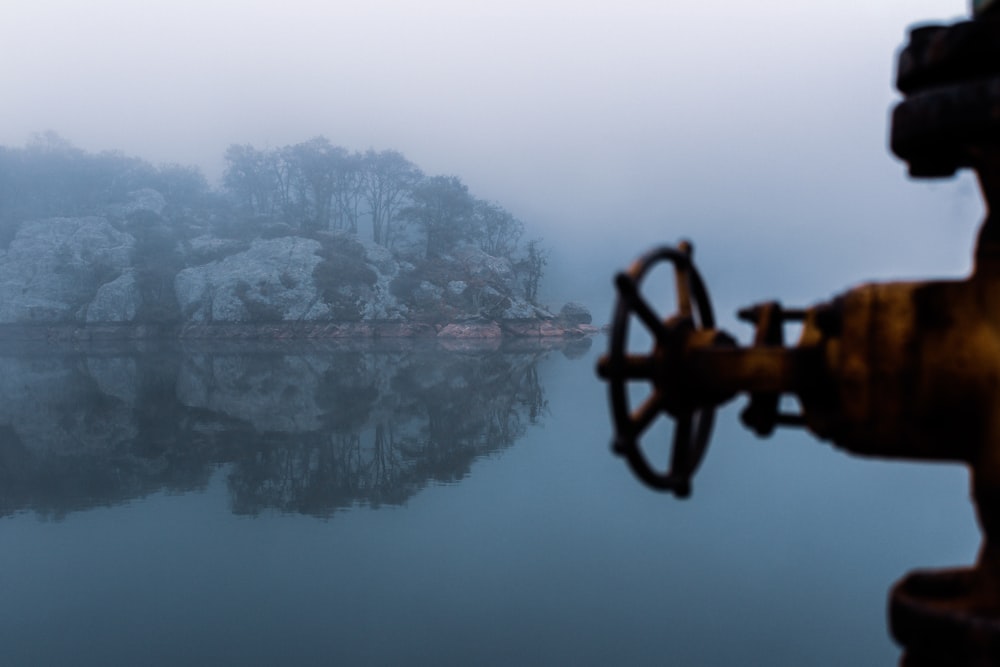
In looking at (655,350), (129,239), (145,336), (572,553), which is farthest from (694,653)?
(129,239)

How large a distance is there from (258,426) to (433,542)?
21.9 metres

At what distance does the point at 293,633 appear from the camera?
19.4 m

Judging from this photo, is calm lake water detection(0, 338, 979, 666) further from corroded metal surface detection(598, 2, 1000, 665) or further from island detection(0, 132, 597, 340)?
island detection(0, 132, 597, 340)

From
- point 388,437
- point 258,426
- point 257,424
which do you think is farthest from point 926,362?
point 257,424

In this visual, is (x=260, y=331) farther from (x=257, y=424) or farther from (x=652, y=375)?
(x=652, y=375)

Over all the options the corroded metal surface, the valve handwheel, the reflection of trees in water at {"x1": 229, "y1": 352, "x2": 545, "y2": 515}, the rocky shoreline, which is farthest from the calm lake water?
the rocky shoreline

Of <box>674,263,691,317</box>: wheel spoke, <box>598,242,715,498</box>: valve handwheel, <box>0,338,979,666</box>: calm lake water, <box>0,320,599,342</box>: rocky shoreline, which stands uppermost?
<box>0,320,599,342</box>: rocky shoreline

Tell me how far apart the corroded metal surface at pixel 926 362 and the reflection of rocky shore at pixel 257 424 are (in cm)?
2833

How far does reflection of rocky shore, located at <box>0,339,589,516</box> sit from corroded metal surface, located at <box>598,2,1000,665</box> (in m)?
28.3

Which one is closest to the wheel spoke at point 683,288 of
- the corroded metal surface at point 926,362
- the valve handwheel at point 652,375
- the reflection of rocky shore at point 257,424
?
the valve handwheel at point 652,375

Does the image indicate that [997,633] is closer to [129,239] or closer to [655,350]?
[655,350]

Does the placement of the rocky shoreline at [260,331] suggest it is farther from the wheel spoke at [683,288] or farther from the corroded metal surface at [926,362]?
the corroded metal surface at [926,362]

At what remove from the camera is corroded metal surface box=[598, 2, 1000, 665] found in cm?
318

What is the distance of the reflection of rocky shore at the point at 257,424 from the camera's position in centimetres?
3334
